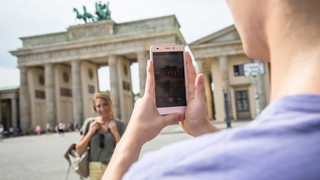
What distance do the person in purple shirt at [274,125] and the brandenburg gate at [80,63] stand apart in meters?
42.4

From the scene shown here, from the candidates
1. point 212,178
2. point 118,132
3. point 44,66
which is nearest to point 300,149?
point 212,178

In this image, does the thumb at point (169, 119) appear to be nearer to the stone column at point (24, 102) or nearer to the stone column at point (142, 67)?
the stone column at point (142, 67)

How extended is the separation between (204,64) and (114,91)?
11699 mm

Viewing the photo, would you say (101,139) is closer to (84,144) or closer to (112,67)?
(84,144)

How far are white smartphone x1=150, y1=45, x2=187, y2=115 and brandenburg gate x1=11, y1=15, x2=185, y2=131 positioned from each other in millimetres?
41386

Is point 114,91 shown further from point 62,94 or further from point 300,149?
point 300,149

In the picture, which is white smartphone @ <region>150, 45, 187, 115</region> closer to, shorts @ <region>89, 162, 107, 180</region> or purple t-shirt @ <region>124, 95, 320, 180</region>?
purple t-shirt @ <region>124, 95, 320, 180</region>

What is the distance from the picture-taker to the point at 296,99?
26.3 inches

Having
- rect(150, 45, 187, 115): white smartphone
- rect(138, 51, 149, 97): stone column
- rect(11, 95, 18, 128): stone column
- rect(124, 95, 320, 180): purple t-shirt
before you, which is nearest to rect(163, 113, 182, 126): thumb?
rect(150, 45, 187, 115): white smartphone

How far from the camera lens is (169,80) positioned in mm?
1669

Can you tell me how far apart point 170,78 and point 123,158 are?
59cm

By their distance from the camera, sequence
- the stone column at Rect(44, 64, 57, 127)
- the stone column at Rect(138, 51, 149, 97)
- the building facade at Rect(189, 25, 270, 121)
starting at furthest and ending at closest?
the stone column at Rect(44, 64, 57, 127)
the stone column at Rect(138, 51, 149, 97)
the building facade at Rect(189, 25, 270, 121)

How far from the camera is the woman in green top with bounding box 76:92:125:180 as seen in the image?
4777 millimetres

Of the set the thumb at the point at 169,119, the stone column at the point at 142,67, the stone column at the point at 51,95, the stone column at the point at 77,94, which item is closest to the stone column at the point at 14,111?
the stone column at the point at 51,95
